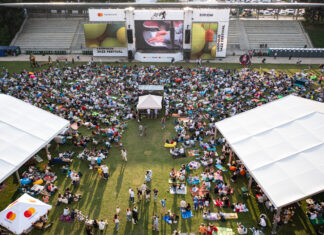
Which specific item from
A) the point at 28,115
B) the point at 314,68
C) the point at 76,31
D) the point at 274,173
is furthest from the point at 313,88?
the point at 76,31

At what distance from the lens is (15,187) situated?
56.9 ft

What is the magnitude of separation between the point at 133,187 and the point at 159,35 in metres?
30.0

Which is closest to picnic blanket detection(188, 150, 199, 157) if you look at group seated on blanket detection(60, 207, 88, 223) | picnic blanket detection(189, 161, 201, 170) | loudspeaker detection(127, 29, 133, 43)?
picnic blanket detection(189, 161, 201, 170)

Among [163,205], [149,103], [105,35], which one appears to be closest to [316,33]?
[105,35]

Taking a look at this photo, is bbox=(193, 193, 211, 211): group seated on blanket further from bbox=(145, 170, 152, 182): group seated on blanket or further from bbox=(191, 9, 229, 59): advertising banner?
bbox=(191, 9, 229, 59): advertising banner

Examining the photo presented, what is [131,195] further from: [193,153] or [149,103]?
[149,103]

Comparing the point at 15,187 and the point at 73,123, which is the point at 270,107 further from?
the point at 15,187

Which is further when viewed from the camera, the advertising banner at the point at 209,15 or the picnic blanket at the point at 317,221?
the advertising banner at the point at 209,15

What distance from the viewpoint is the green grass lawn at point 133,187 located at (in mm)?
14672

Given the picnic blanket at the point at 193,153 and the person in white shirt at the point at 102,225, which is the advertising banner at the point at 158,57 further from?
the person in white shirt at the point at 102,225

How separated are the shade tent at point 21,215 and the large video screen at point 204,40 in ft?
109

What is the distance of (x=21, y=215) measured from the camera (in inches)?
551

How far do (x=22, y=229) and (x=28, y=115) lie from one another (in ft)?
30.8

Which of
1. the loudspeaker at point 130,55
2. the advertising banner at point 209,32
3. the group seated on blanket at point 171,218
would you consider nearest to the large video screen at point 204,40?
the advertising banner at point 209,32
